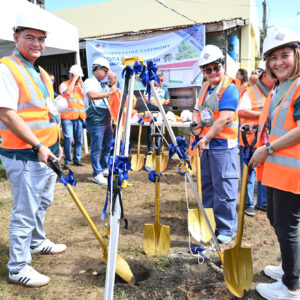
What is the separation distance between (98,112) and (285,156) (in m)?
3.61

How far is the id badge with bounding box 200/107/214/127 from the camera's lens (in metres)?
2.99

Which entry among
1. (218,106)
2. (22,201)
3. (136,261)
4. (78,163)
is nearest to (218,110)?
(218,106)

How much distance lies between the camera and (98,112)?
16.3 feet

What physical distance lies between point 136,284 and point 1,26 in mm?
5199

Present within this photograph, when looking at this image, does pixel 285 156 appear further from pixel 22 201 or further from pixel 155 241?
pixel 22 201

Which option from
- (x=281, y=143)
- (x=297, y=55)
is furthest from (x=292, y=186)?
(x=297, y=55)

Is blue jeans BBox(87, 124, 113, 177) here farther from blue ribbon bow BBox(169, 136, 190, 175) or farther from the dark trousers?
the dark trousers

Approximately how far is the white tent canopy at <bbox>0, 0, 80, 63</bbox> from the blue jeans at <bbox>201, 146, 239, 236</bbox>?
3166 millimetres

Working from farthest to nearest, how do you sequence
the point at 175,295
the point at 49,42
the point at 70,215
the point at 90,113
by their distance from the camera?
the point at 49,42
the point at 90,113
the point at 70,215
the point at 175,295

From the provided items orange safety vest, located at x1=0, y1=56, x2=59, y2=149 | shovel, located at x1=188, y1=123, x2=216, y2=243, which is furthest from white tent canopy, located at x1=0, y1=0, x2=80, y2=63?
shovel, located at x1=188, y1=123, x2=216, y2=243

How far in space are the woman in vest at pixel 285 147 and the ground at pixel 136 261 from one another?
0.54 metres

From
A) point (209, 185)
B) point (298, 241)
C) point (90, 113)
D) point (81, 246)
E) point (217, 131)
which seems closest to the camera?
point (298, 241)

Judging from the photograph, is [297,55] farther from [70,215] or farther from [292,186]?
[70,215]

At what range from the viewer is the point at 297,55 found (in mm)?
1882
